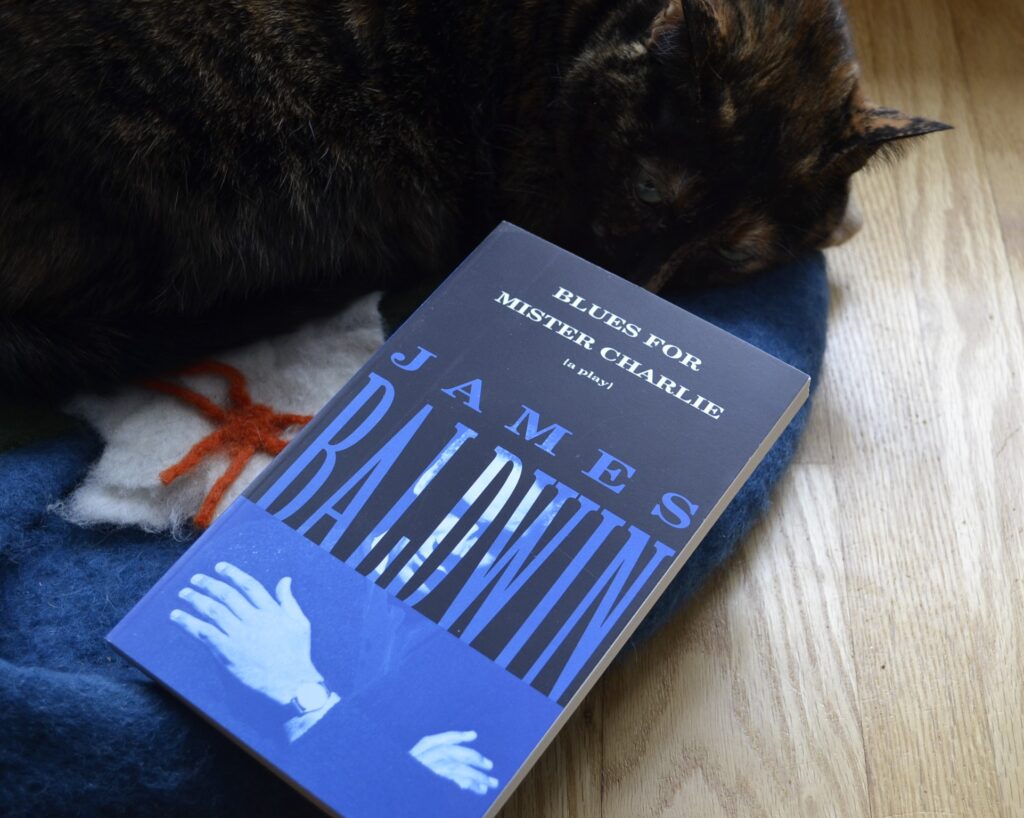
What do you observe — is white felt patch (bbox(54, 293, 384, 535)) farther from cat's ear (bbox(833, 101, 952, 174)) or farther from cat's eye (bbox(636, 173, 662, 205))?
cat's ear (bbox(833, 101, 952, 174))

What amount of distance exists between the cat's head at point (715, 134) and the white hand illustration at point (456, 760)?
56 cm

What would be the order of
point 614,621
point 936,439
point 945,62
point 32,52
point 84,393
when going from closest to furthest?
point 614,621 < point 32,52 < point 84,393 < point 936,439 < point 945,62

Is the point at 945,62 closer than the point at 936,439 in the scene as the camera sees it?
No

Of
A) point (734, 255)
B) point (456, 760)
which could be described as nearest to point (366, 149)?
point (734, 255)

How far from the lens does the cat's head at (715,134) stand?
101 cm

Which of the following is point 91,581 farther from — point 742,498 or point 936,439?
point 936,439

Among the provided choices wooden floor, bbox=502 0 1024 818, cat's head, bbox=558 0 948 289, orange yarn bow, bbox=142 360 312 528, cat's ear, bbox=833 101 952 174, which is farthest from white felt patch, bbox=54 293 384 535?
cat's ear, bbox=833 101 952 174

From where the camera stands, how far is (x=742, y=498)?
98 centimetres

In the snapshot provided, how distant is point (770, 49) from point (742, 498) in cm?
45

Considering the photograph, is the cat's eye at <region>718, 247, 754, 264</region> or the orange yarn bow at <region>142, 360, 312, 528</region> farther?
the cat's eye at <region>718, 247, 754, 264</region>

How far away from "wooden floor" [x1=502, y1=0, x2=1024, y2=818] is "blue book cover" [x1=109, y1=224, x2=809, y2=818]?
17 cm

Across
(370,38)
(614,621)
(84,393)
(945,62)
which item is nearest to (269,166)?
(370,38)

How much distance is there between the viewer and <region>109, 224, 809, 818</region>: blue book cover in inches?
29.1

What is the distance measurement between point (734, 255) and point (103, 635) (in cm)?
75
